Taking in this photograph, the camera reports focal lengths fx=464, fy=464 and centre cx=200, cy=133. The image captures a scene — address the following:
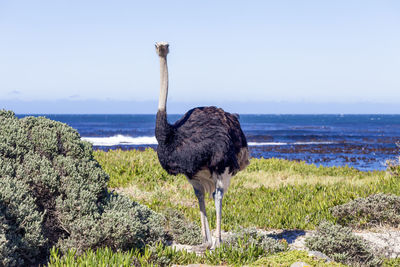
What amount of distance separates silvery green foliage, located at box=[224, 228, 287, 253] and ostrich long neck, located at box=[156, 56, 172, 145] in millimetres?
1936

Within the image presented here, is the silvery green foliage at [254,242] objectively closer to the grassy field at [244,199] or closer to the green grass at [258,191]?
the grassy field at [244,199]

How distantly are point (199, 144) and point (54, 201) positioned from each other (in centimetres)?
241

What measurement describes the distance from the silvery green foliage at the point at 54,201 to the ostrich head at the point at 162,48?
217cm

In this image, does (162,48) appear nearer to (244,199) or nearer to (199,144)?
(199,144)

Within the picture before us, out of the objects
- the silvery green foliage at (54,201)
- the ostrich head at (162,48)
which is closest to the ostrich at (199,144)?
the ostrich head at (162,48)

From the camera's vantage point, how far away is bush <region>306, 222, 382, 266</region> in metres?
7.05

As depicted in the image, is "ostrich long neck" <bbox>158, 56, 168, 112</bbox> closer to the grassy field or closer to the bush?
the grassy field

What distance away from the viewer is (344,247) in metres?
7.37

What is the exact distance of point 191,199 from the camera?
12.0 metres

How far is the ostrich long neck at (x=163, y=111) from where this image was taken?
688cm

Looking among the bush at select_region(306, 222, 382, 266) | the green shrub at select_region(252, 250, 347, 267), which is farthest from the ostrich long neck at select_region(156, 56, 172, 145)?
the bush at select_region(306, 222, 382, 266)

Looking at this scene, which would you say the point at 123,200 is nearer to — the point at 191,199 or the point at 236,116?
the point at 236,116

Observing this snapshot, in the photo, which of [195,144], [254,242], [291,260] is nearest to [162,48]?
[195,144]

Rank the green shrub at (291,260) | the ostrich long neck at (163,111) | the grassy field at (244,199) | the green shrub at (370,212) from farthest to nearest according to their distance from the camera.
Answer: the green shrub at (370,212)
the ostrich long neck at (163,111)
the grassy field at (244,199)
the green shrub at (291,260)
